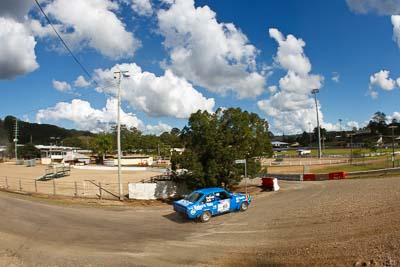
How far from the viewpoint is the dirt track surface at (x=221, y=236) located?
9.70 metres

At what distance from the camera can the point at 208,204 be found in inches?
655

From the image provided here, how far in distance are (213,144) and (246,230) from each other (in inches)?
412

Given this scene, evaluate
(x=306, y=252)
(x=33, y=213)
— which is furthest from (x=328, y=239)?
(x=33, y=213)

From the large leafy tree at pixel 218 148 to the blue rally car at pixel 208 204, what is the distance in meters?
5.35

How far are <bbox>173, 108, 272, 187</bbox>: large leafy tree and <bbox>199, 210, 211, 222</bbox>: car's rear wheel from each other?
666 centimetres

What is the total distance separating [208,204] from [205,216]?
0.68m

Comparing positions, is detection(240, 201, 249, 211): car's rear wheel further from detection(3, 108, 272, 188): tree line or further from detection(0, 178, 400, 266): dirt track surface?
detection(3, 108, 272, 188): tree line

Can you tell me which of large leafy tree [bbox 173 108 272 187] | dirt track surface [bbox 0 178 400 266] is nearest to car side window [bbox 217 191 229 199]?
dirt track surface [bbox 0 178 400 266]

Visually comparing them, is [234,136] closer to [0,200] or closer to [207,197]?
[207,197]

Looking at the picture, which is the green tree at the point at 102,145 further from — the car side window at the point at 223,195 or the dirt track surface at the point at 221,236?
the car side window at the point at 223,195

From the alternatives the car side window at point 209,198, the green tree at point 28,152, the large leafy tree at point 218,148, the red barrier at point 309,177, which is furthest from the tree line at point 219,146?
the green tree at point 28,152

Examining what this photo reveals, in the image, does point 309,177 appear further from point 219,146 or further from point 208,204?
point 208,204

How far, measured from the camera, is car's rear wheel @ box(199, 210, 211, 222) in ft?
53.3

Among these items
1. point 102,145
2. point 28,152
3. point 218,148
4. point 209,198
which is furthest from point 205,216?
point 28,152
